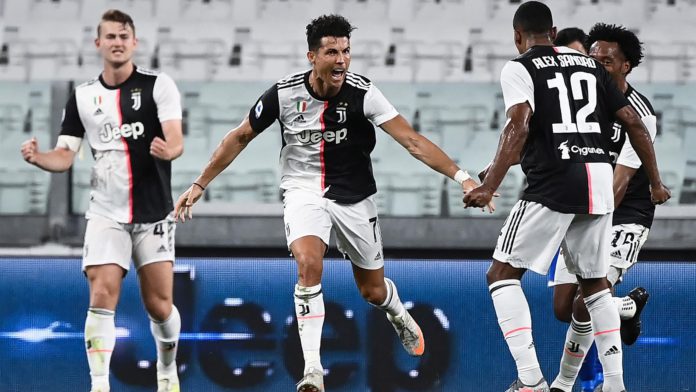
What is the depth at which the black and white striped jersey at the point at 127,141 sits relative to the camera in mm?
5883

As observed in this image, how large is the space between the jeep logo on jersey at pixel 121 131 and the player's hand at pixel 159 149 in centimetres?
37

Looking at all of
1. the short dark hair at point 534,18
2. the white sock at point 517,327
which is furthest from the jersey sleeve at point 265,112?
the white sock at point 517,327

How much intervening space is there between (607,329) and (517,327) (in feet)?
1.97

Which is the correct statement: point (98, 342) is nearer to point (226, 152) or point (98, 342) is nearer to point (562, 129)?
point (226, 152)

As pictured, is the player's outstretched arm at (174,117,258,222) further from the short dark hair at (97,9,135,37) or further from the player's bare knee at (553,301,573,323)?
the player's bare knee at (553,301,573,323)

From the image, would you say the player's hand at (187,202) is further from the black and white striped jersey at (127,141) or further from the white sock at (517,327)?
the white sock at (517,327)

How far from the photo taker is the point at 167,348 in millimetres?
6133

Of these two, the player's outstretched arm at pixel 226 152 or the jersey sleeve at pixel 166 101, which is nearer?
the jersey sleeve at pixel 166 101

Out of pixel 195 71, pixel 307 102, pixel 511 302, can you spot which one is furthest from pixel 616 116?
pixel 195 71

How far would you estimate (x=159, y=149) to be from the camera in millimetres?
5539

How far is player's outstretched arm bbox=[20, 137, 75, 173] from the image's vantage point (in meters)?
5.69

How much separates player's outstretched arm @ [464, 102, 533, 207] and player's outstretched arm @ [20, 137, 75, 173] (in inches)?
87.3

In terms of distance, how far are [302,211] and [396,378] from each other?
2.17 meters

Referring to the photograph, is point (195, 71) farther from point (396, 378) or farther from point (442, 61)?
point (396, 378)
